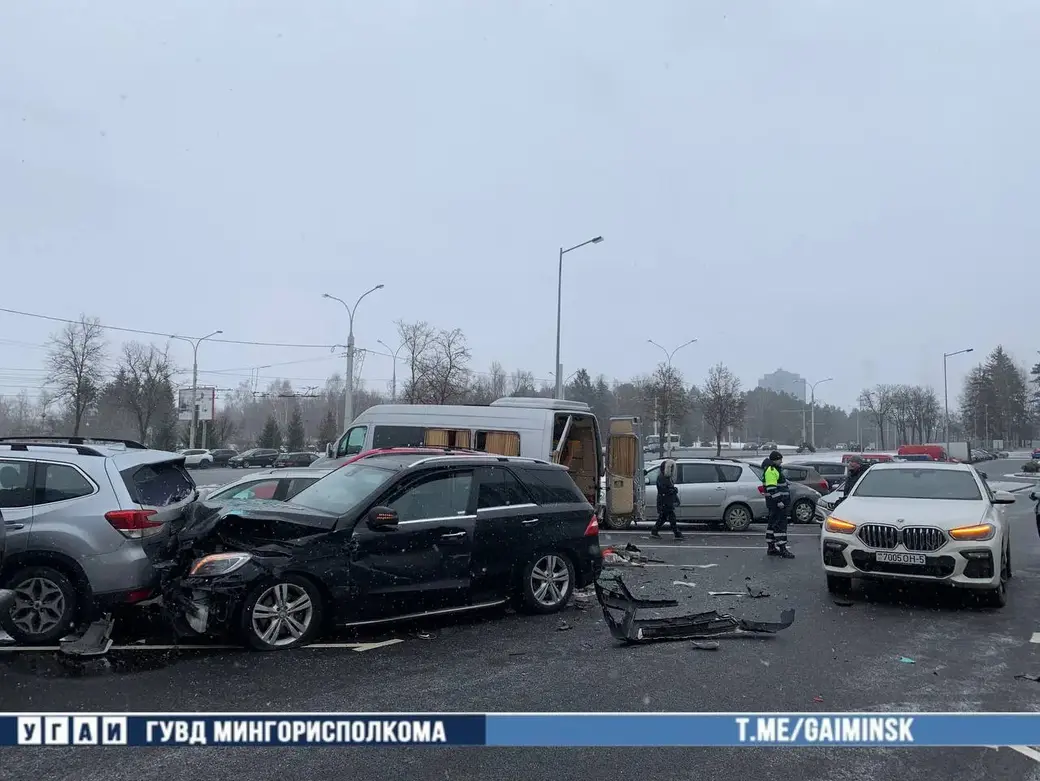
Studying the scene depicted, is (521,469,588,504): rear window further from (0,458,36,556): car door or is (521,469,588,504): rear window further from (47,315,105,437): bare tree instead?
(47,315,105,437): bare tree

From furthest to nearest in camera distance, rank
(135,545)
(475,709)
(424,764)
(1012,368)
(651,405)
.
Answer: (1012,368), (651,405), (135,545), (475,709), (424,764)

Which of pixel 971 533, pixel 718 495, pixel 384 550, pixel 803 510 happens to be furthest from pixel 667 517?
pixel 384 550

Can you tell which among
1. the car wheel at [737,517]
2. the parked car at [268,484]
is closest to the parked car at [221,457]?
the car wheel at [737,517]

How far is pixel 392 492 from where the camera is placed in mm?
7070

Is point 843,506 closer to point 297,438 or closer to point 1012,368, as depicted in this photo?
point 297,438

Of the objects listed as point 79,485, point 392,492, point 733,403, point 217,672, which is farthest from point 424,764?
point 733,403

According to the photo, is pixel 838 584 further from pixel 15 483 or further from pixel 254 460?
pixel 254 460

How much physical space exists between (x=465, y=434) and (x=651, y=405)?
3779 centimetres

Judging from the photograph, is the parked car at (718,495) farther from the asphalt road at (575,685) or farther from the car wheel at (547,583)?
the car wheel at (547,583)

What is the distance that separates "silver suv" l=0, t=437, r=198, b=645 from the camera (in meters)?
6.23

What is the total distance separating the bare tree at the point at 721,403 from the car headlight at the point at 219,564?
47854 millimetres

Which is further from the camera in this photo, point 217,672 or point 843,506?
point 843,506

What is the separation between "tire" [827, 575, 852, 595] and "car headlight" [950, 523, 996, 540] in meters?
1.37

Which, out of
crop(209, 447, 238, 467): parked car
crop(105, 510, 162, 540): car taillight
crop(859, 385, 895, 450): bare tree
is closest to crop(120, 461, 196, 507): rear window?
crop(105, 510, 162, 540): car taillight
